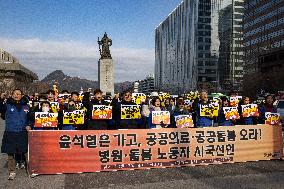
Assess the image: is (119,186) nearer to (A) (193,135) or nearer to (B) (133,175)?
(B) (133,175)

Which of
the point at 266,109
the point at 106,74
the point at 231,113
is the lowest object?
the point at 231,113

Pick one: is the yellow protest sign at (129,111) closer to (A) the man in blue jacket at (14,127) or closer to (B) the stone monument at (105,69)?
(A) the man in blue jacket at (14,127)

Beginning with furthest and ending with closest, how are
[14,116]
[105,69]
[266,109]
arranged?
[105,69] → [266,109] → [14,116]

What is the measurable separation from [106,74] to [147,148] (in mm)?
26370

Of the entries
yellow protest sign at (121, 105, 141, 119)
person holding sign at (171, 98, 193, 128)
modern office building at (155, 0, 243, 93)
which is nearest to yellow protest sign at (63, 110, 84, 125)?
yellow protest sign at (121, 105, 141, 119)

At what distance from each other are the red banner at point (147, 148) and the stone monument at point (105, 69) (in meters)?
25.3

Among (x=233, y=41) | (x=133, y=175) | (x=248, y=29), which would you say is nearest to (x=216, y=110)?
(x=133, y=175)

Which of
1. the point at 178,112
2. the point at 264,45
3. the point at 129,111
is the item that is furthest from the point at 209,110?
the point at 264,45

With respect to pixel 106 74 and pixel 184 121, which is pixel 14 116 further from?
pixel 106 74

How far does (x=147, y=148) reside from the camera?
1001 centimetres

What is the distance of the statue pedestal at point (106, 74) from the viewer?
117ft

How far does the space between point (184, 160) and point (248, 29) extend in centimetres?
10290

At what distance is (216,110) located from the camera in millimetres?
11430

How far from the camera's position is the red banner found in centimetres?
938
